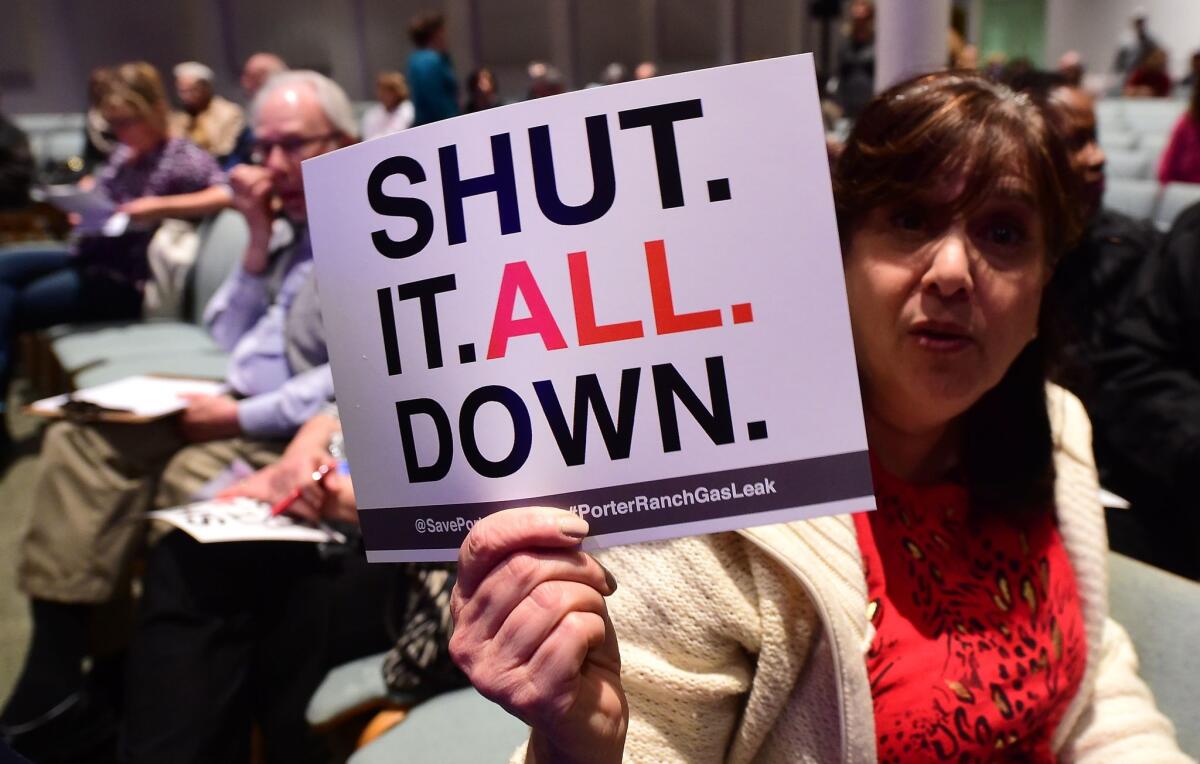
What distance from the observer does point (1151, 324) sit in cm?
170

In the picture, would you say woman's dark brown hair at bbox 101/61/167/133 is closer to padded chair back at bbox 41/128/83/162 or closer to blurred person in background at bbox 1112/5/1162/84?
padded chair back at bbox 41/128/83/162

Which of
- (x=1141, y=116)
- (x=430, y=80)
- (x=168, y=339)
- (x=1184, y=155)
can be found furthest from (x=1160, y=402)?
(x=1141, y=116)

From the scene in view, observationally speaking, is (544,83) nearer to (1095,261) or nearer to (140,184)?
(140,184)

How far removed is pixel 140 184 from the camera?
3488mm

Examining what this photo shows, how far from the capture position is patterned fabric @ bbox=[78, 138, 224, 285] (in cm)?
343

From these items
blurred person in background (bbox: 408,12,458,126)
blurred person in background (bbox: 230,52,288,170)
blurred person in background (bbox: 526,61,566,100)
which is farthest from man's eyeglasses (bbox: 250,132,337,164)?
blurred person in background (bbox: 526,61,566,100)

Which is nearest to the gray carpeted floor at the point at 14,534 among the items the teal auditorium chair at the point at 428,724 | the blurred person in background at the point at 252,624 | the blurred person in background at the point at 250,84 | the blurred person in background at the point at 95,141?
the blurred person in background at the point at 252,624

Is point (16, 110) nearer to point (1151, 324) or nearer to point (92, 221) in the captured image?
point (92, 221)

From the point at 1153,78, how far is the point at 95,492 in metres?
11.7

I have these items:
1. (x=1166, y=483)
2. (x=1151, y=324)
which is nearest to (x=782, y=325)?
(x=1166, y=483)

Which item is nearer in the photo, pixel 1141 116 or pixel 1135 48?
pixel 1141 116

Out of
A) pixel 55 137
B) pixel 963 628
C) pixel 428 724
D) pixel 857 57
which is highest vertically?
pixel 55 137

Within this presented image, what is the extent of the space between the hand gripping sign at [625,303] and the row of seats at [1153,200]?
2.72 m

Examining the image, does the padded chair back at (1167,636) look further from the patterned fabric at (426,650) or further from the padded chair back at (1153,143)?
the padded chair back at (1153,143)
